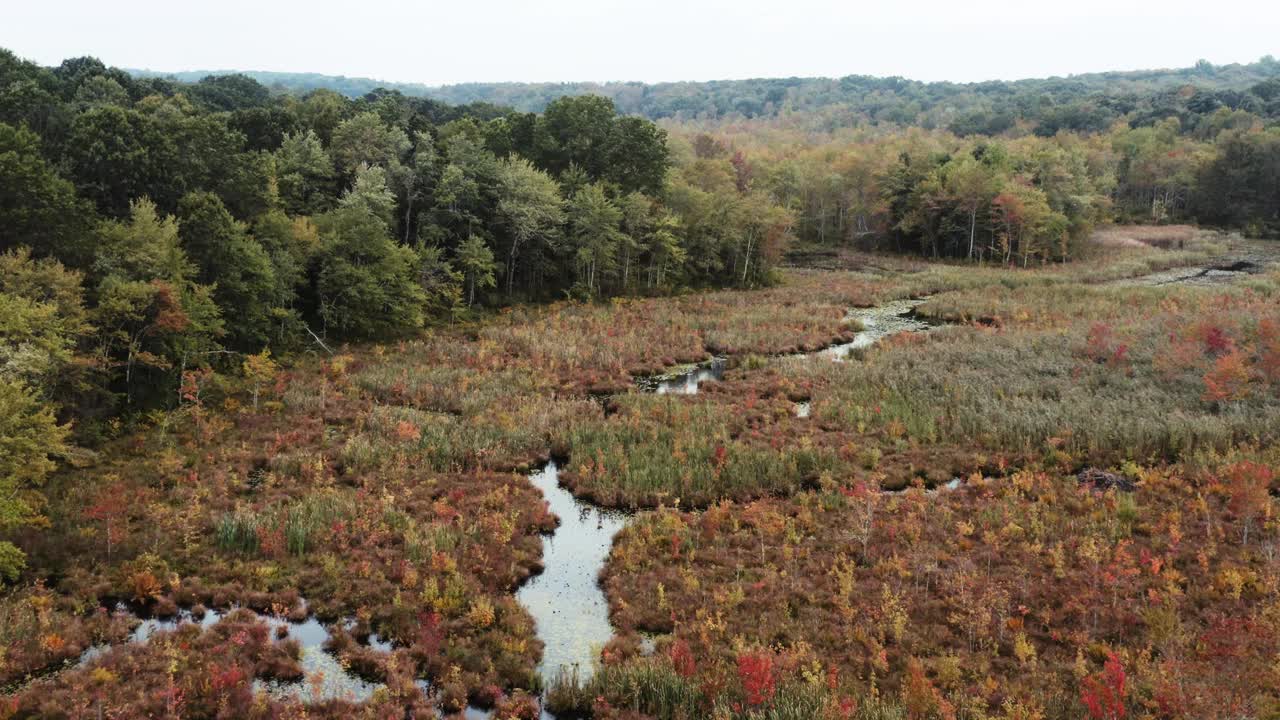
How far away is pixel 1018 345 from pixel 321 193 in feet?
128

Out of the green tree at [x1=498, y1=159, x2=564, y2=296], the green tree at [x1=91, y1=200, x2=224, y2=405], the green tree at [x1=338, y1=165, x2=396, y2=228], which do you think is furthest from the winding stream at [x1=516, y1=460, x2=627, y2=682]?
the green tree at [x1=498, y1=159, x2=564, y2=296]

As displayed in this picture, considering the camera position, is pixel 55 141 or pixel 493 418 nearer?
pixel 493 418

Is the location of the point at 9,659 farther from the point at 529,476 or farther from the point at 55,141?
the point at 55,141

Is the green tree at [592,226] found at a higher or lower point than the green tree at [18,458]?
higher

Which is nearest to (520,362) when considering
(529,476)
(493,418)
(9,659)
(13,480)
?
(493,418)

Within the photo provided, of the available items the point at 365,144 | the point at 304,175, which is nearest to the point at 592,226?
the point at 365,144

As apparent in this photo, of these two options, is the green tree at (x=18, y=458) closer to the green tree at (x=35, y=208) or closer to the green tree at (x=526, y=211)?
the green tree at (x=35, y=208)

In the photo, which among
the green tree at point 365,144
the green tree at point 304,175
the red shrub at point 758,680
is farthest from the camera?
the green tree at point 365,144

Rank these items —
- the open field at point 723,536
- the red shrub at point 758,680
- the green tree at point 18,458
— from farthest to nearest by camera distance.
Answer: the green tree at point 18,458, the open field at point 723,536, the red shrub at point 758,680

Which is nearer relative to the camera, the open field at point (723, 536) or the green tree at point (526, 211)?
the open field at point (723, 536)

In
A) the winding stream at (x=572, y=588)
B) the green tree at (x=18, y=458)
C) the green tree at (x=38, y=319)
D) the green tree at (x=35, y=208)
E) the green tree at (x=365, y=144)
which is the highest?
the green tree at (x=365, y=144)

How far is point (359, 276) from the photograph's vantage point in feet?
118

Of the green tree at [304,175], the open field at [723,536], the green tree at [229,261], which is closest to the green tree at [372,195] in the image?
the green tree at [304,175]

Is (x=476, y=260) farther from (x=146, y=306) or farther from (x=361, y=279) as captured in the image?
(x=146, y=306)
